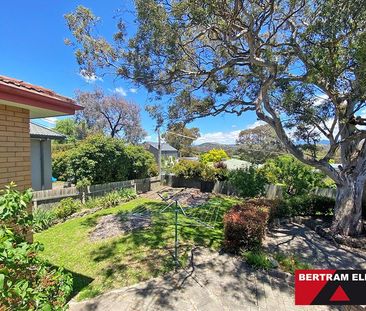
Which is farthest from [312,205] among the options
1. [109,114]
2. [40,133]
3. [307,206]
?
[109,114]

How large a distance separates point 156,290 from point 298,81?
7501mm

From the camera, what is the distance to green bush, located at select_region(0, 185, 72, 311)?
184 centimetres

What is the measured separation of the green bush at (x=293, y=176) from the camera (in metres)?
14.4

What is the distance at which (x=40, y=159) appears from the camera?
45.2 feet

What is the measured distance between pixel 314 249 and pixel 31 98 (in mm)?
8086

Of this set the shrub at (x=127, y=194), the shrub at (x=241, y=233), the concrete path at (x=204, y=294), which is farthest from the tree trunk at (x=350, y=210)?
the shrub at (x=127, y=194)

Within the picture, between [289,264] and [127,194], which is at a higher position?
[127,194]

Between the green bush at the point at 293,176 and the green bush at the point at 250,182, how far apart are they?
2.09 ft

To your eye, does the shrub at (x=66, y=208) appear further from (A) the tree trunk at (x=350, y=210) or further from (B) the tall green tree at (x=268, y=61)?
(A) the tree trunk at (x=350, y=210)

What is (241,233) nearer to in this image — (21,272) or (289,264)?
(289,264)

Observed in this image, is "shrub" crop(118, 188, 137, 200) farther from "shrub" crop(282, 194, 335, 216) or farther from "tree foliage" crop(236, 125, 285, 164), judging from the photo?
"tree foliage" crop(236, 125, 285, 164)

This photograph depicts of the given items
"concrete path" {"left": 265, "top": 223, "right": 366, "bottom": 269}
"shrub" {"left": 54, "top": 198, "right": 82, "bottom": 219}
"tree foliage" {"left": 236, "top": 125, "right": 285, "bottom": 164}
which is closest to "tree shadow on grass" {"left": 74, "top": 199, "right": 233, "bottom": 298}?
"shrub" {"left": 54, "top": 198, "right": 82, "bottom": 219}

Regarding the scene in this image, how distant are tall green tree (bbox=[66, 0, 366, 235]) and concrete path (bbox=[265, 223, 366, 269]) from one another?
3.72 feet

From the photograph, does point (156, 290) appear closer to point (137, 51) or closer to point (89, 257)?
point (89, 257)
